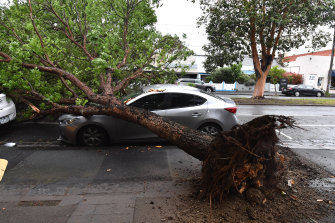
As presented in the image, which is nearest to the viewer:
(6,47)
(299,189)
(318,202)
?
(318,202)

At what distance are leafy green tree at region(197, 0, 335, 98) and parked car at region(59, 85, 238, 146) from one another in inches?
431

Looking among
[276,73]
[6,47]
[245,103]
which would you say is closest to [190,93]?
[6,47]

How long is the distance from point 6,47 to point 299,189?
7720 mm

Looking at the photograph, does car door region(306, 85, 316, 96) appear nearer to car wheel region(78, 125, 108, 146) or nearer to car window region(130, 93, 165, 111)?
car window region(130, 93, 165, 111)

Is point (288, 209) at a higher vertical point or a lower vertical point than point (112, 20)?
lower

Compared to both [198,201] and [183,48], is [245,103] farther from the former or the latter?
[198,201]

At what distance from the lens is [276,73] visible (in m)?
28.1

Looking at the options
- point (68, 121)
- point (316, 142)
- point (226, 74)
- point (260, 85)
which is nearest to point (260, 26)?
point (260, 85)

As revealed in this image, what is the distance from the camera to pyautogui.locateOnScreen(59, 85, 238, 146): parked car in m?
5.73

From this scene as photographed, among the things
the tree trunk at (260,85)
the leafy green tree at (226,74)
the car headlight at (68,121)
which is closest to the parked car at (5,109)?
the car headlight at (68,121)

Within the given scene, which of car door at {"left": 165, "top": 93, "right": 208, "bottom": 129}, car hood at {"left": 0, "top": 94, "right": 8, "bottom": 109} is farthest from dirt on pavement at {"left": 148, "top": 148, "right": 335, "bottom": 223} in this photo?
car hood at {"left": 0, "top": 94, "right": 8, "bottom": 109}

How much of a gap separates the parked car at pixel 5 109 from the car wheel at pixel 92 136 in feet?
7.63

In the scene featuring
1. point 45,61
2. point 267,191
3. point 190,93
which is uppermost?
point 45,61

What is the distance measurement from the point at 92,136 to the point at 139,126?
1151mm
